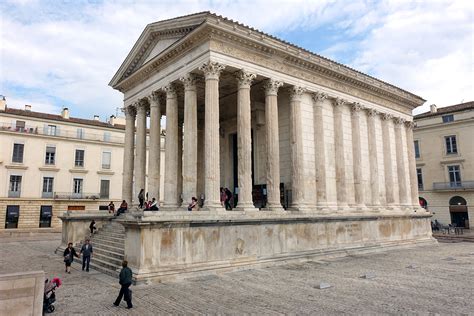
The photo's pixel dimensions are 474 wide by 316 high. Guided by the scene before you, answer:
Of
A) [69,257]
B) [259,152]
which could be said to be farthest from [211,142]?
[69,257]

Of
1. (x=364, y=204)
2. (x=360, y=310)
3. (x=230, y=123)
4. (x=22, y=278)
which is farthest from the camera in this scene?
(x=230, y=123)

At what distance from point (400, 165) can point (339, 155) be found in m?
7.28

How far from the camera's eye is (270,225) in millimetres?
14812

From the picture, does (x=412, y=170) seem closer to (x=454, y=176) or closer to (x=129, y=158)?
(x=454, y=176)

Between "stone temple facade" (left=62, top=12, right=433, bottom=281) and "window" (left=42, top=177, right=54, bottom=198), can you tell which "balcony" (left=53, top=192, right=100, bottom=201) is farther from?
"stone temple facade" (left=62, top=12, right=433, bottom=281)

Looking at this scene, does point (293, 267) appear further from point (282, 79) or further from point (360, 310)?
point (282, 79)

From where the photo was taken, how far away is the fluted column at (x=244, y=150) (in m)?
15.0

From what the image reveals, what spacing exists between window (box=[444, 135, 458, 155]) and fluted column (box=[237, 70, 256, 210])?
32.0 meters

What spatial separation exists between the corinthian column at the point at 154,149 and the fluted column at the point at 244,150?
5.32m

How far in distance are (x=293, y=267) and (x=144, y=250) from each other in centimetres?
615

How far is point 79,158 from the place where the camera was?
125ft

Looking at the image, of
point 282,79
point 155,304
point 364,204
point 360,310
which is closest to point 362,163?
point 364,204

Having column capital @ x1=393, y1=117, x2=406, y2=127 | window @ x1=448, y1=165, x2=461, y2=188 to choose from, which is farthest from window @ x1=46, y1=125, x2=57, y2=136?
window @ x1=448, y1=165, x2=461, y2=188

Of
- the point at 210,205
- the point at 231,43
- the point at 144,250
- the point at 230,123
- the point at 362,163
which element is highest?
the point at 231,43
